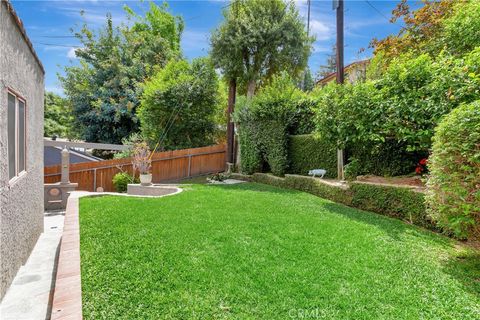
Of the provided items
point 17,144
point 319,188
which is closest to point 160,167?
point 319,188

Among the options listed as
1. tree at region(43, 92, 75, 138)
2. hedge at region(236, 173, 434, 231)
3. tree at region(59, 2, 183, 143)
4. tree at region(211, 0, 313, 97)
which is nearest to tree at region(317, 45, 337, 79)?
tree at region(59, 2, 183, 143)

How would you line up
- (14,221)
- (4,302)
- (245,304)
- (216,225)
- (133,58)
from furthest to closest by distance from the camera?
(133,58) < (216,225) < (14,221) < (4,302) < (245,304)

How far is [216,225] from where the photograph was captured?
15.5 ft

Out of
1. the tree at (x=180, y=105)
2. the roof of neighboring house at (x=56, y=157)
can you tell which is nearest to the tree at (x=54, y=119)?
the roof of neighboring house at (x=56, y=157)

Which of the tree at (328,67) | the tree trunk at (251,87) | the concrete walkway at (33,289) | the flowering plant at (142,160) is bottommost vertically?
the concrete walkway at (33,289)

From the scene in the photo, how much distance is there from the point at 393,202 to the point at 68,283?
587 centimetres

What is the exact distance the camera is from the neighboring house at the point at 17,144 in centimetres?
302

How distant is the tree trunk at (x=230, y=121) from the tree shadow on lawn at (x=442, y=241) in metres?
8.80

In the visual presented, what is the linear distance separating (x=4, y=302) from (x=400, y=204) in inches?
252

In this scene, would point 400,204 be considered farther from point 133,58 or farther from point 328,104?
point 133,58

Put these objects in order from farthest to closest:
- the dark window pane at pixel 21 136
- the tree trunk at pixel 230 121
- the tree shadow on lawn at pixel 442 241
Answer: the tree trunk at pixel 230 121 → the dark window pane at pixel 21 136 → the tree shadow on lawn at pixel 442 241

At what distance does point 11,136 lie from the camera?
3.52 m

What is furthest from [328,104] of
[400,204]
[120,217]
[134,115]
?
[134,115]

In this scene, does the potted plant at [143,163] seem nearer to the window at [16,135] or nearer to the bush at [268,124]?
the bush at [268,124]
